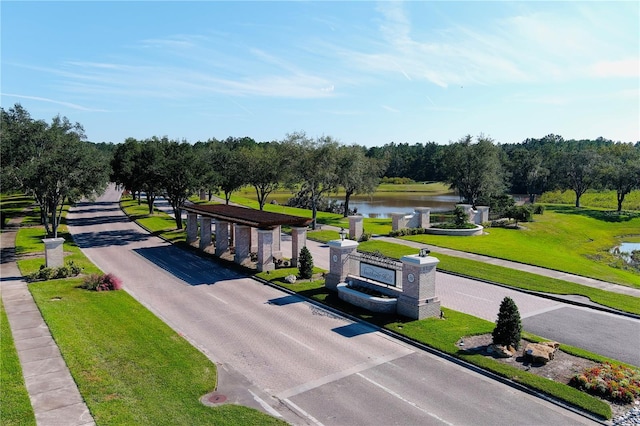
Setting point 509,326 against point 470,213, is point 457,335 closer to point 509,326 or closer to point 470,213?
point 509,326

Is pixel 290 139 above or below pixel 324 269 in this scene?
above

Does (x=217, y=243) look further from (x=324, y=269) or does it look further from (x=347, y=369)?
(x=347, y=369)

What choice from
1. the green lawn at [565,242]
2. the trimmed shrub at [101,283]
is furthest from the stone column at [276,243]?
the green lawn at [565,242]

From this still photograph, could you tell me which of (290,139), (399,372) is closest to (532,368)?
(399,372)

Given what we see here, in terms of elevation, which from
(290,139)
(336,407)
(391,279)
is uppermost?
(290,139)

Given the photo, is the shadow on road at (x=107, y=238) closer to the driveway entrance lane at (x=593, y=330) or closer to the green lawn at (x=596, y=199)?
the driveway entrance lane at (x=593, y=330)

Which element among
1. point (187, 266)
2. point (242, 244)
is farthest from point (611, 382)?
point (187, 266)

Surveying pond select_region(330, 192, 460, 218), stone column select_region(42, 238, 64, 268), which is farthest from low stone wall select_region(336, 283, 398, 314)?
pond select_region(330, 192, 460, 218)

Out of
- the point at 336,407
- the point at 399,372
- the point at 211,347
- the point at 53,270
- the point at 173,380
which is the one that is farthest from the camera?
the point at 53,270
